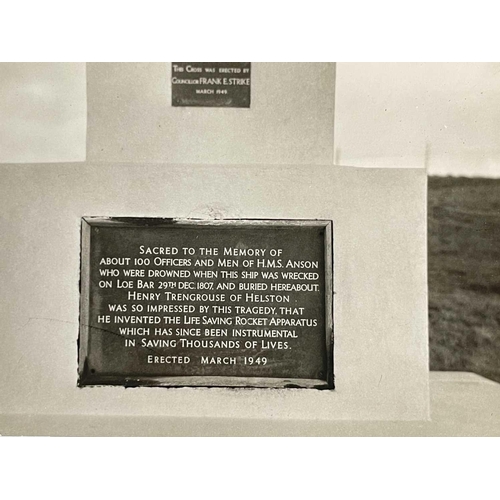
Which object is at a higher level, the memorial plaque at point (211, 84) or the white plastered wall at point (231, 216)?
the memorial plaque at point (211, 84)

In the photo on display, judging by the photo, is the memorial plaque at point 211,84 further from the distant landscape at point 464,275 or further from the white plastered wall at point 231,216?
the distant landscape at point 464,275

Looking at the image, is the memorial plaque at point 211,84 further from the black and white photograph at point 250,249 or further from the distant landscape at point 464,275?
the distant landscape at point 464,275

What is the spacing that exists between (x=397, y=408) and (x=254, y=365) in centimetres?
56

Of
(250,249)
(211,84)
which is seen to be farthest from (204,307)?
(211,84)

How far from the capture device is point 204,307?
65.9 inches

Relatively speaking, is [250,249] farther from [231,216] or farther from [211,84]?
[211,84]

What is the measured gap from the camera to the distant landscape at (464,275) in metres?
1.68

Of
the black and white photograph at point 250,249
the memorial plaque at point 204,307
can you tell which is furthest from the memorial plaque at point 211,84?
the memorial plaque at point 204,307

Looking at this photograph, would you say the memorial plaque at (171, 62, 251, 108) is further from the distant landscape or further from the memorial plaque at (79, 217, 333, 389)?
the distant landscape

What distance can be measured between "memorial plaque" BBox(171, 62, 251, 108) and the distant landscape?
81 cm

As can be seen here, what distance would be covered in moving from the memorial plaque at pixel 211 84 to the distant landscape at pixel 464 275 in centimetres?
81

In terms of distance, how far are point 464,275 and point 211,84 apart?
3.97 feet

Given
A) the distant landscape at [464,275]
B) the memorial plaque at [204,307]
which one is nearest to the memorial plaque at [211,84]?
the memorial plaque at [204,307]

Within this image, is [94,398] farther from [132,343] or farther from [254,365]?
[254,365]
